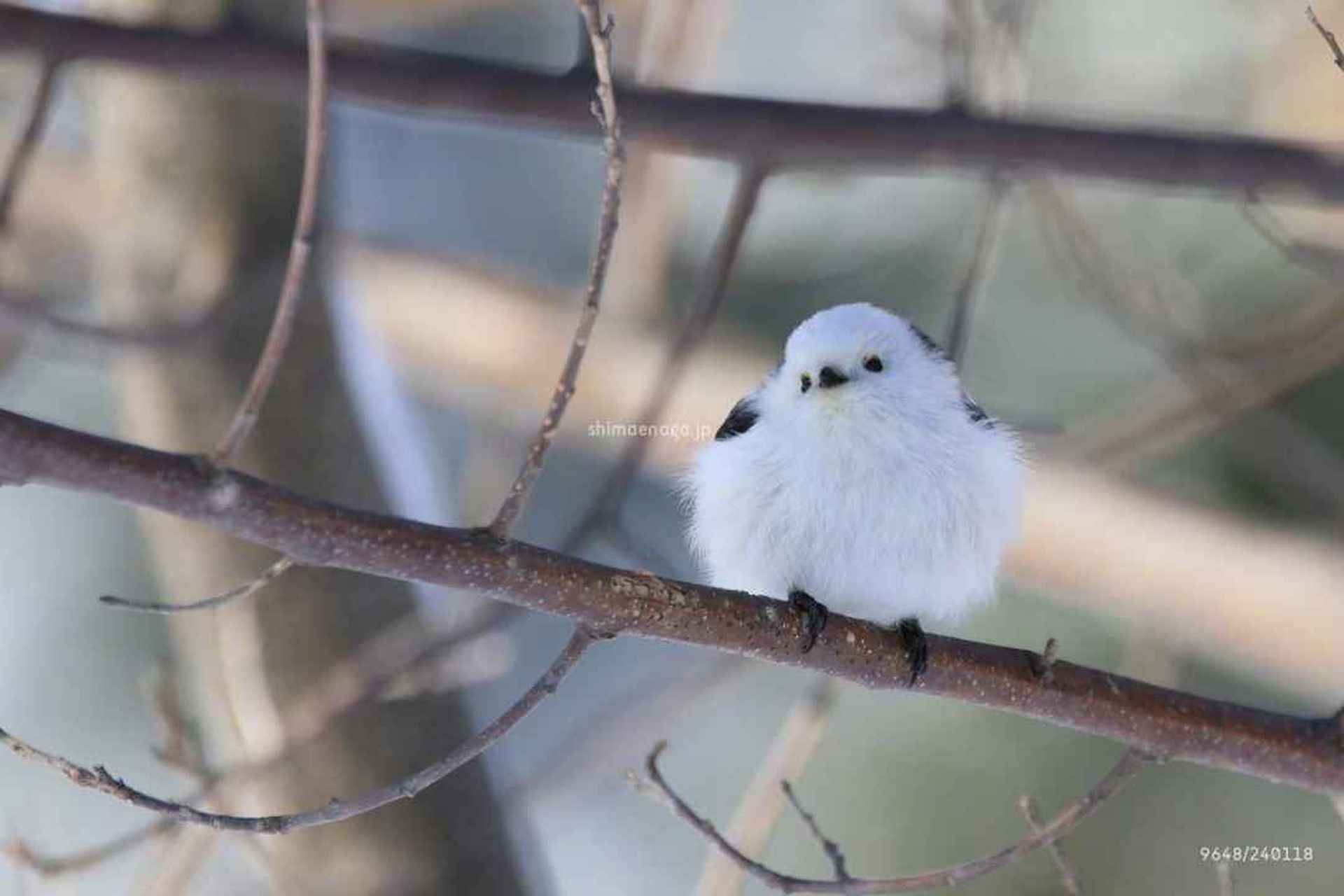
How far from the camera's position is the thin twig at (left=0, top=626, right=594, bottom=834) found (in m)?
1.44

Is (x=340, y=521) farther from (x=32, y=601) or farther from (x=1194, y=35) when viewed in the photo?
(x=1194, y=35)

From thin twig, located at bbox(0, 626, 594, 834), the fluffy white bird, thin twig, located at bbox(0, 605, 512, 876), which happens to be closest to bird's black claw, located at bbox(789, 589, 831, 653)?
the fluffy white bird

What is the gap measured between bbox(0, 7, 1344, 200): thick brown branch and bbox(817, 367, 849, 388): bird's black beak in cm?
43

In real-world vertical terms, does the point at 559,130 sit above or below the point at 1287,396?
below

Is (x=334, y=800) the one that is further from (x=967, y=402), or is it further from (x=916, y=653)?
(x=967, y=402)

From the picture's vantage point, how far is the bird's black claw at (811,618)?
6.02ft

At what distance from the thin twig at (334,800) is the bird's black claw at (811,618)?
34 cm

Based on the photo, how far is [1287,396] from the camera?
414 cm

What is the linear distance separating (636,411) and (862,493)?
1354mm

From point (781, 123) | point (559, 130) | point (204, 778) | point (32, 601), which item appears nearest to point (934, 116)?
point (781, 123)

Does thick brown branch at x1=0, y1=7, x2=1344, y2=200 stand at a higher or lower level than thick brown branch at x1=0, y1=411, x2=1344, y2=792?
higher

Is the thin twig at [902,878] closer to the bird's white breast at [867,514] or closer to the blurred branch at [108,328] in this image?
the bird's white breast at [867,514]

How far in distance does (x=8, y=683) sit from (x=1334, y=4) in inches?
147

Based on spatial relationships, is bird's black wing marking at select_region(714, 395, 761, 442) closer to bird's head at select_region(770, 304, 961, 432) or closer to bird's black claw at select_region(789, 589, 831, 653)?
bird's head at select_region(770, 304, 961, 432)
